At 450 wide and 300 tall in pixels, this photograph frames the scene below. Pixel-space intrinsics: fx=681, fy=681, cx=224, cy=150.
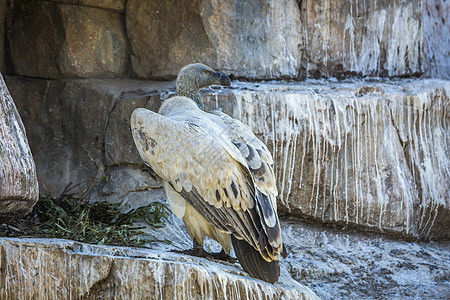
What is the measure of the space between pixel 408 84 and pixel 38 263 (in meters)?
4.34

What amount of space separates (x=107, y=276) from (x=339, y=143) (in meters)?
3.10

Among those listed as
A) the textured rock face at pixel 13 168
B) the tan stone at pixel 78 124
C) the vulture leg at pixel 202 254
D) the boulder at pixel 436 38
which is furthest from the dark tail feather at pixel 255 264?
the boulder at pixel 436 38

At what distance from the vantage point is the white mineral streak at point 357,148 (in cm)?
647

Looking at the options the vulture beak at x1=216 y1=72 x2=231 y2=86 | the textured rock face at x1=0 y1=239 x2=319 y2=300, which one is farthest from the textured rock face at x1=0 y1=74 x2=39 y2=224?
the vulture beak at x1=216 y1=72 x2=231 y2=86

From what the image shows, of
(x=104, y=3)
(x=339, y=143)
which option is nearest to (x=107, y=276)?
(x=339, y=143)

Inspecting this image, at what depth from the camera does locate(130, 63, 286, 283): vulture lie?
14.1 feet

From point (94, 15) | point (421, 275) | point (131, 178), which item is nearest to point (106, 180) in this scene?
point (131, 178)

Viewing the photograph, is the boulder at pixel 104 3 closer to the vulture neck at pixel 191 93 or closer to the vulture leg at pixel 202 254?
the vulture neck at pixel 191 93

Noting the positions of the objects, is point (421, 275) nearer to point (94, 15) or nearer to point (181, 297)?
point (181, 297)

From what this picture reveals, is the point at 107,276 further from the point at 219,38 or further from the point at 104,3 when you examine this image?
the point at 104,3

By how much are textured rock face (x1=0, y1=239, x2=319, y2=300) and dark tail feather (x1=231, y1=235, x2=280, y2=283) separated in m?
0.05

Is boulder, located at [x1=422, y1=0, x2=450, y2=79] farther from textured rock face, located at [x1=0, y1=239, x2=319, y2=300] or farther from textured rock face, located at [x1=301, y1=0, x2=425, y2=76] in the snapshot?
textured rock face, located at [x1=0, y1=239, x2=319, y2=300]

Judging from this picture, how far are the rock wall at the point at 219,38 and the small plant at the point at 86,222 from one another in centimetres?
166

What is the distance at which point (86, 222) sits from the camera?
17.4ft
